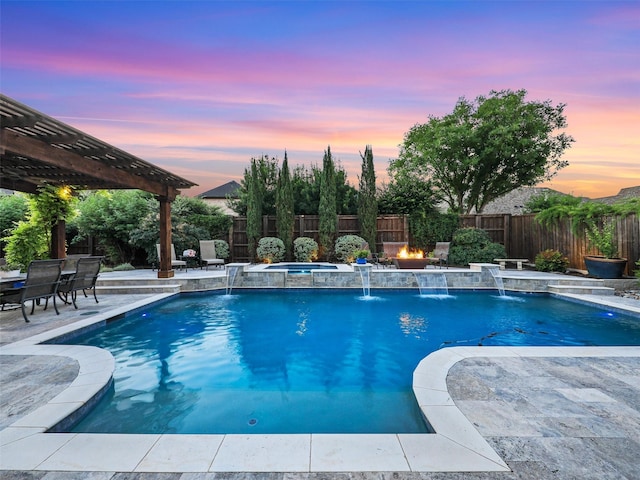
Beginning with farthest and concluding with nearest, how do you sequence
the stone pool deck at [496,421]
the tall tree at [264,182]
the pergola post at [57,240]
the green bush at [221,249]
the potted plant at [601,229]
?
the tall tree at [264,182], the green bush at [221,249], the pergola post at [57,240], the potted plant at [601,229], the stone pool deck at [496,421]

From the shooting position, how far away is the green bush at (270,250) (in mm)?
13656

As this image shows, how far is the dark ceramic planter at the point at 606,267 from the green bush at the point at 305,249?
30.6 feet

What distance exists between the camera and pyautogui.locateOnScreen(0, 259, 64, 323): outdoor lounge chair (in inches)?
202

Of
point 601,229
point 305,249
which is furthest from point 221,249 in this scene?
point 601,229

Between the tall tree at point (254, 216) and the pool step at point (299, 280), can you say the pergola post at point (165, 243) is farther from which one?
the tall tree at point (254, 216)

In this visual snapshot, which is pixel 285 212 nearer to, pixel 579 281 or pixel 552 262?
pixel 552 262

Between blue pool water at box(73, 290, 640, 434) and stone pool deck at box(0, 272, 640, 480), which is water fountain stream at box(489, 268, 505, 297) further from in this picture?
stone pool deck at box(0, 272, 640, 480)

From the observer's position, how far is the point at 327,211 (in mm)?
14469

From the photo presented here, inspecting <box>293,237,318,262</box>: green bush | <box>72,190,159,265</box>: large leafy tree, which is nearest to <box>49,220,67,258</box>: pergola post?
<box>72,190,159,265</box>: large leafy tree

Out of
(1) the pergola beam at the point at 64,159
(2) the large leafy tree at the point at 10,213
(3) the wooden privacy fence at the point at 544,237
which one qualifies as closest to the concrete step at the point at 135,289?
(1) the pergola beam at the point at 64,159

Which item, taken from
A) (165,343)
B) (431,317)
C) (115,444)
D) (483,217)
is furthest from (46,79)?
(483,217)

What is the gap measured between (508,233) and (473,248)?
2338mm

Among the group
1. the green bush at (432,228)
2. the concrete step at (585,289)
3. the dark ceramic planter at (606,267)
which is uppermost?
the green bush at (432,228)

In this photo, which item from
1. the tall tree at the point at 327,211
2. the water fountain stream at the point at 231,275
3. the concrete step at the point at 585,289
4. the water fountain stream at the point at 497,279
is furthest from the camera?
the tall tree at the point at 327,211
